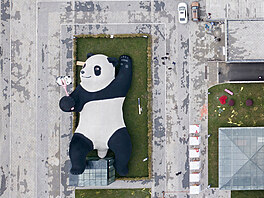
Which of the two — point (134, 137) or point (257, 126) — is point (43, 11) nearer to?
point (134, 137)

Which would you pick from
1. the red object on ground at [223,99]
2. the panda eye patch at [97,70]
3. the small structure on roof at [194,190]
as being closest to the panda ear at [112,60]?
the panda eye patch at [97,70]

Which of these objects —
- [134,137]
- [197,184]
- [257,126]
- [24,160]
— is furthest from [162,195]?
[24,160]

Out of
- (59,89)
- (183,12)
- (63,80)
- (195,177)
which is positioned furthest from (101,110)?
(183,12)

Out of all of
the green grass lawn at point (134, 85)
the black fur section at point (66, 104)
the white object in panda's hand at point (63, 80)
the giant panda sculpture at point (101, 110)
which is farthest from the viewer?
the green grass lawn at point (134, 85)

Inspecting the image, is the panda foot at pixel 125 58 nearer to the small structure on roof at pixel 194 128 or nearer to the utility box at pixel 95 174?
the small structure on roof at pixel 194 128

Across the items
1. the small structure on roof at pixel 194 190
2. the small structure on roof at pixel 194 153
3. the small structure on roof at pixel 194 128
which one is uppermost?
the small structure on roof at pixel 194 128

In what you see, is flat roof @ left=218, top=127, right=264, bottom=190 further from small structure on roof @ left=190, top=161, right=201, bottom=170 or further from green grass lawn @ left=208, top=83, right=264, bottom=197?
small structure on roof @ left=190, top=161, right=201, bottom=170
